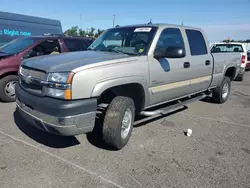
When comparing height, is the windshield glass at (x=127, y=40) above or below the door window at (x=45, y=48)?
above

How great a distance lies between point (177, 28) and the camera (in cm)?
456

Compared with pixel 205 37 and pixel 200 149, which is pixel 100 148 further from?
pixel 205 37

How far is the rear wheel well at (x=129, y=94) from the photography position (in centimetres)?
348

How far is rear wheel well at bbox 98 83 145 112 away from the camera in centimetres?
348

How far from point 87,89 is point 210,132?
2692 millimetres

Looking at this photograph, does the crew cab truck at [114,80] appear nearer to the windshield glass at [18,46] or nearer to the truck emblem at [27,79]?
the truck emblem at [27,79]

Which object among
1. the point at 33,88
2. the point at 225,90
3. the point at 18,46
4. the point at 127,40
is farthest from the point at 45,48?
the point at 225,90

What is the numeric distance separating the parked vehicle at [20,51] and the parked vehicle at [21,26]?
13.6 ft

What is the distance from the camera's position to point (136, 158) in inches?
132

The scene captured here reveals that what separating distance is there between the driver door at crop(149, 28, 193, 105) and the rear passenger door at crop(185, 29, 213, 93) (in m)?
0.19

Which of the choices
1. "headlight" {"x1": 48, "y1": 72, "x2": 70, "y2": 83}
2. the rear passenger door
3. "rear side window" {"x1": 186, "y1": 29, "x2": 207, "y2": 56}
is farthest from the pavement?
"rear side window" {"x1": 186, "y1": 29, "x2": 207, "y2": 56}

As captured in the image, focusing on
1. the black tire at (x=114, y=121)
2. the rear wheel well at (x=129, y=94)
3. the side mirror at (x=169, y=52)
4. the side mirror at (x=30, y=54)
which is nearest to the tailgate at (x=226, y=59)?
the side mirror at (x=169, y=52)

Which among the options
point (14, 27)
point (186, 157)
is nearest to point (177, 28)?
point (186, 157)

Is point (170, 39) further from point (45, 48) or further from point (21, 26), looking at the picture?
point (21, 26)
